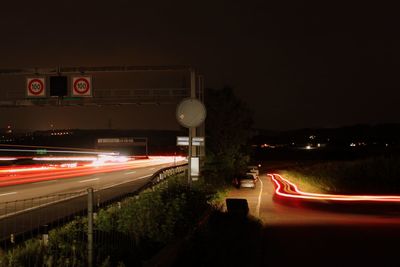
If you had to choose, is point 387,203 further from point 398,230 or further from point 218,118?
point 218,118

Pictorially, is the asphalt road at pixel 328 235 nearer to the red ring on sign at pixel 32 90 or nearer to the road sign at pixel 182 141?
the road sign at pixel 182 141

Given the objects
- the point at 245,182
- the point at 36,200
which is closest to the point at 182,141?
the point at 36,200

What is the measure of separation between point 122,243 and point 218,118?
37.1m

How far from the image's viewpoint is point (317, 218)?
22.4 metres

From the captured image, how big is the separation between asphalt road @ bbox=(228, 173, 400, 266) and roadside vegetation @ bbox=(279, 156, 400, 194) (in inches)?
501

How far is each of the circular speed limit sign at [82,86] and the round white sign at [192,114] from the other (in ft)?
58.1

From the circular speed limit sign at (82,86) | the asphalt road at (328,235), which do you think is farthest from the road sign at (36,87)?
the asphalt road at (328,235)

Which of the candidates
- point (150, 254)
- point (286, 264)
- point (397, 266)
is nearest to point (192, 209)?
point (286, 264)

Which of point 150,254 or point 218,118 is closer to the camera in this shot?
point 150,254

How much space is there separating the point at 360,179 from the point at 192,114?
3066cm

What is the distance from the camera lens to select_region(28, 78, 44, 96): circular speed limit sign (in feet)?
103

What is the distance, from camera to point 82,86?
31.0 metres

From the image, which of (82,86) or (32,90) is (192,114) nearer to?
(82,86)

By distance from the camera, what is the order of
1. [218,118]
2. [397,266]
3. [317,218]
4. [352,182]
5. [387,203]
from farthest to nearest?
[218,118] → [352,182] → [387,203] → [317,218] → [397,266]
